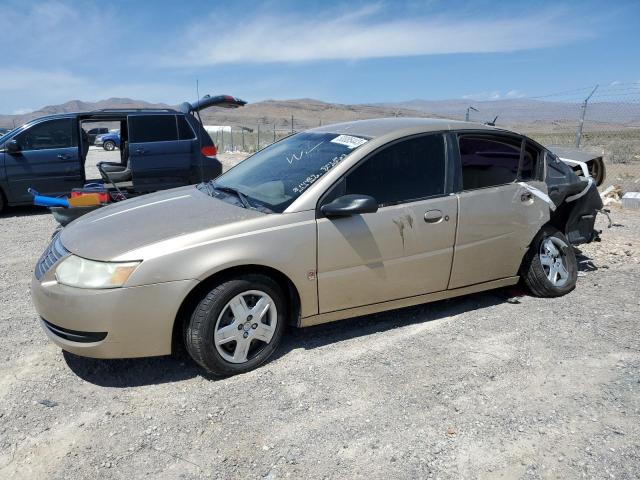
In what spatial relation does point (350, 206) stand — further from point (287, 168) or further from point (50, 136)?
point (50, 136)

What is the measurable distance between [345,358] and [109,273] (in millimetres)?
1661

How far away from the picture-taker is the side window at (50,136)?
8.34 m

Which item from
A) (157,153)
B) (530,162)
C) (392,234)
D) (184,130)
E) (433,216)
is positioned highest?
(184,130)

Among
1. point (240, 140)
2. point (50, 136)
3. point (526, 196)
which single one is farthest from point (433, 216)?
point (240, 140)

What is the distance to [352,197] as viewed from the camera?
340 cm

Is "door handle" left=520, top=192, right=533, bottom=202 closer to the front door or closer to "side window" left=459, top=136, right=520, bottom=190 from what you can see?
"side window" left=459, top=136, right=520, bottom=190

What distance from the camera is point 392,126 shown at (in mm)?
4031

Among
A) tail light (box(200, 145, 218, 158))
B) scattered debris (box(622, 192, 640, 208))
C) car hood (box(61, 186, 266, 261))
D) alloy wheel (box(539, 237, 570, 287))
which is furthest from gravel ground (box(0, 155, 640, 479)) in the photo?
scattered debris (box(622, 192, 640, 208))

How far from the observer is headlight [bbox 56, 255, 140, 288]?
9.68 feet

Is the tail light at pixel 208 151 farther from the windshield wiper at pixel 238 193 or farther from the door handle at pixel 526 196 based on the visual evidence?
the door handle at pixel 526 196

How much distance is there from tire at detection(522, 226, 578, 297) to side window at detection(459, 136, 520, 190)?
2.21ft

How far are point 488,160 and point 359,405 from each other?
7.90 feet

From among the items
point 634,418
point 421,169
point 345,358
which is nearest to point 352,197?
point 421,169

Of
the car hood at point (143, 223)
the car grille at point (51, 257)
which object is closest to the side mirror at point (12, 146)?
the car hood at point (143, 223)
